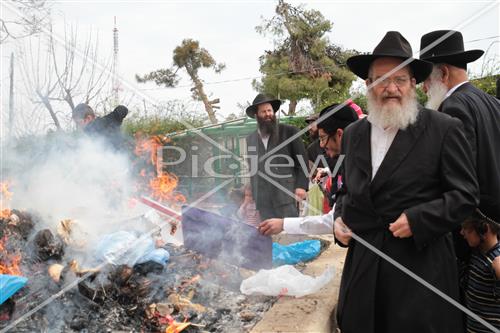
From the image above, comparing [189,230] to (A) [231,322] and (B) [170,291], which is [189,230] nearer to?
(B) [170,291]

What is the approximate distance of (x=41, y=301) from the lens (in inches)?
125

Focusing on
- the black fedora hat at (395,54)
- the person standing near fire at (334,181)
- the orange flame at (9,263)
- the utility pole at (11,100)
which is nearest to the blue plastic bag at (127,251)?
the orange flame at (9,263)

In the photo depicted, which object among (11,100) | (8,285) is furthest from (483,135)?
(11,100)

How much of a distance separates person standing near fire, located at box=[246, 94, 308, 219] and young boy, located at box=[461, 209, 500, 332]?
3012 mm

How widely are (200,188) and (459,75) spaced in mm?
10459

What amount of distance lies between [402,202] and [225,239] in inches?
80.6

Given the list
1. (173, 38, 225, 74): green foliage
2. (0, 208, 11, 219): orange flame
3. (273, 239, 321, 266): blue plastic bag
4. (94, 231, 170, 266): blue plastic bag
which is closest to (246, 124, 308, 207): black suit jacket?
(273, 239, 321, 266): blue plastic bag

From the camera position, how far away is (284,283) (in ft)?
11.0

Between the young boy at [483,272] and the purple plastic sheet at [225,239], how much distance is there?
5.53 ft

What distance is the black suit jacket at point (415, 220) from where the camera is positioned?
2059 millimetres

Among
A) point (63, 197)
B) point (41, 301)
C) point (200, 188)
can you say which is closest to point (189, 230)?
point (41, 301)

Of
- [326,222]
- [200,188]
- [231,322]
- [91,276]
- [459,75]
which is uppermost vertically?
[459,75]

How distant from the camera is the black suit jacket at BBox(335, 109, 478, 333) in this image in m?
2.06

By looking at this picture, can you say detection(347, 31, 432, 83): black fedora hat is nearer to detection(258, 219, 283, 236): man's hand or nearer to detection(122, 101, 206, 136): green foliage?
detection(258, 219, 283, 236): man's hand
